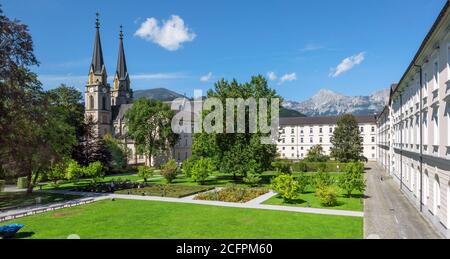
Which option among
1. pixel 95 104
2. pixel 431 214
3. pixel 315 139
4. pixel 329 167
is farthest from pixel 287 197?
pixel 95 104

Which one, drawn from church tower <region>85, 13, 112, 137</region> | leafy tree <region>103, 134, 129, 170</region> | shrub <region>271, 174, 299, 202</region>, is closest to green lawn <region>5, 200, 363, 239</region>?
shrub <region>271, 174, 299, 202</region>

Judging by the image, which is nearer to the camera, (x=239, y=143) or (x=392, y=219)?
(x=392, y=219)

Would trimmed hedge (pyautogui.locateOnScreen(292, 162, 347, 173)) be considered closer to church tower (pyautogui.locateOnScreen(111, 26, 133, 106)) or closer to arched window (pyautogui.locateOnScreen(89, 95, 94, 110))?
arched window (pyautogui.locateOnScreen(89, 95, 94, 110))

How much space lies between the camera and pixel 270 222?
20.7 metres

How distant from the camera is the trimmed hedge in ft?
183

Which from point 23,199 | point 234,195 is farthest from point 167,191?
point 23,199

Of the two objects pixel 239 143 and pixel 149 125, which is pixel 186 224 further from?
pixel 149 125

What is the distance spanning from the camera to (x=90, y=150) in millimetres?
50094

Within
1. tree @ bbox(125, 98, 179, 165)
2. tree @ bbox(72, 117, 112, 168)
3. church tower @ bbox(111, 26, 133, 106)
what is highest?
church tower @ bbox(111, 26, 133, 106)

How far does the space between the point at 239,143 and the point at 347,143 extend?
1122 inches

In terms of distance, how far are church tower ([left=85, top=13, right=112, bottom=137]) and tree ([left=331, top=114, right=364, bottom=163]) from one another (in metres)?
57.0

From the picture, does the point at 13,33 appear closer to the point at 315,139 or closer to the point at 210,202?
the point at 210,202

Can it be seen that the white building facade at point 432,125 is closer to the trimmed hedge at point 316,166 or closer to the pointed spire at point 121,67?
the trimmed hedge at point 316,166

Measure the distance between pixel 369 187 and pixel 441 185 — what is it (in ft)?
60.6
